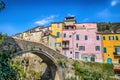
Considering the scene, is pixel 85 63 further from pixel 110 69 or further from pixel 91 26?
pixel 91 26

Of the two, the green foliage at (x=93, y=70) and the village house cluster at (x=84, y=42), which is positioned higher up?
the village house cluster at (x=84, y=42)

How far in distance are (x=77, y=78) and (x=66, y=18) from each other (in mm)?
17427

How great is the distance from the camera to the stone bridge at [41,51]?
1944 centimetres

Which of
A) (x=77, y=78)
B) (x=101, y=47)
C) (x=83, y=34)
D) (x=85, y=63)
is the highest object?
(x=83, y=34)

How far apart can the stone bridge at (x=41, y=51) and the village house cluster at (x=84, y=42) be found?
9763 mm

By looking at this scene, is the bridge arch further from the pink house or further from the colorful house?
the colorful house

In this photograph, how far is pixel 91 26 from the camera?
129 ft

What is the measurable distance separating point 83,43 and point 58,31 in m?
4.89

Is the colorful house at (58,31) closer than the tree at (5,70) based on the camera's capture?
No

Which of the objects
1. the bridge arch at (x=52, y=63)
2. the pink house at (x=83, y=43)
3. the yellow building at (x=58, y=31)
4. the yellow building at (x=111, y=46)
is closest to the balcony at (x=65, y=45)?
the pink house at (x=83, y=43)

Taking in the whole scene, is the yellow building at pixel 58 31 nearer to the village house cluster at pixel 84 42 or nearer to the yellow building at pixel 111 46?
the village house cluster at pixel 84 42

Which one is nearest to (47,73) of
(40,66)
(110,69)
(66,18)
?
(40,66)

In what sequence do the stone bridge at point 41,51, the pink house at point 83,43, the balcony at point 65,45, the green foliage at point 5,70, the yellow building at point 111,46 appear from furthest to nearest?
Answer: 1. the balcony at point 65,45
2. the pink house at point 83,43
3. the yellow building at point 111,46
4. the stone bridge at point 41,51
5. the green foliage at point 5,70

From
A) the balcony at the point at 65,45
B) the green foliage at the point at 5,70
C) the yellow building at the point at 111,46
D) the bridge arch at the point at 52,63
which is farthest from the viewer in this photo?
the balcony at the point at 65,45
